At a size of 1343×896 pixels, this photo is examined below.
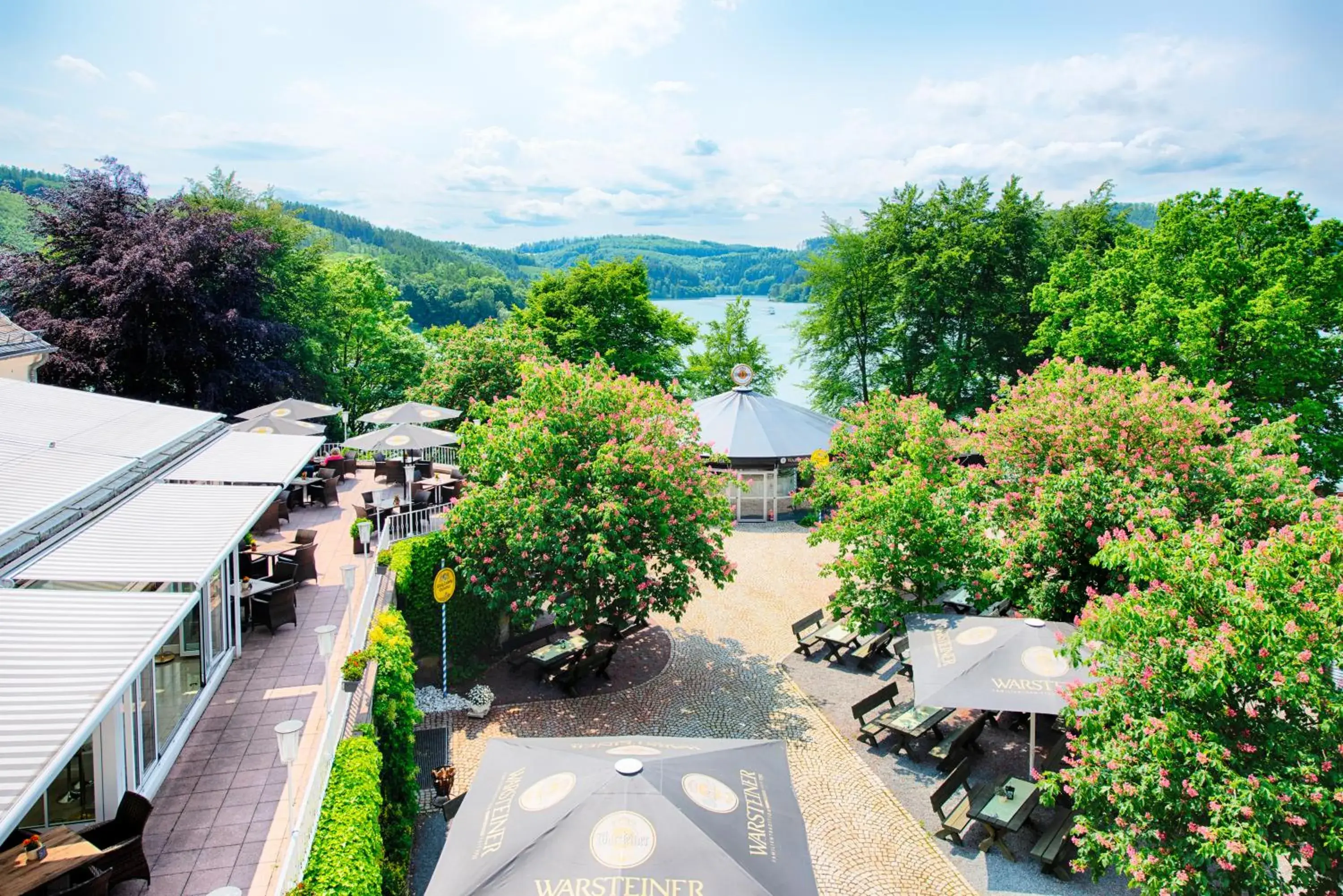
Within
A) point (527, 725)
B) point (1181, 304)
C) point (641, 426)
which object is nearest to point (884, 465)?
point (641, 426)

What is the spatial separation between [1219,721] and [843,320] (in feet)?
106

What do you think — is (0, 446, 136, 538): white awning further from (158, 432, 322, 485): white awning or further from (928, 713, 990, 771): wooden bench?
(928, 713, 990, 771): wooden bench

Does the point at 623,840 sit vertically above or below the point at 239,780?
above

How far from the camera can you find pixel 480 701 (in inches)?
540

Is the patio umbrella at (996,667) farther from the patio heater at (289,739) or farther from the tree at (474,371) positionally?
the tree at (474,371)

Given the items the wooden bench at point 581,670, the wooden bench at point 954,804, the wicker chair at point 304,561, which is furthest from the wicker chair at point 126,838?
the wooden bench at point 954,804

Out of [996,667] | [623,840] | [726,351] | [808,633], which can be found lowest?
[808,633]

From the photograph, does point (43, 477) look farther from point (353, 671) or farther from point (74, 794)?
point (353, 671)

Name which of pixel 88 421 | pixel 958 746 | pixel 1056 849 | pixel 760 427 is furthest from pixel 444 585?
pixel 760 427

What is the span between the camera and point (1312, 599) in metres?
6.88

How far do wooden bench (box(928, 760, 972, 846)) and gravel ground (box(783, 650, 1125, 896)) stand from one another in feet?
0.38

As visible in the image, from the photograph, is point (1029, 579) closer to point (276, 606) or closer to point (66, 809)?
point (276, 606)

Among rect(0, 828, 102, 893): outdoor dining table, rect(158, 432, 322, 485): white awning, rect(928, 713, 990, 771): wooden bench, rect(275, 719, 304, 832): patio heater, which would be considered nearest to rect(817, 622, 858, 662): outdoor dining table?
rect(928, 713, 990, 771): wooden bench

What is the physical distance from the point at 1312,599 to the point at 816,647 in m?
10.5
